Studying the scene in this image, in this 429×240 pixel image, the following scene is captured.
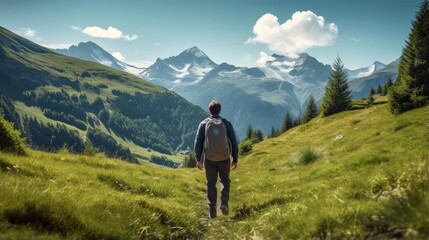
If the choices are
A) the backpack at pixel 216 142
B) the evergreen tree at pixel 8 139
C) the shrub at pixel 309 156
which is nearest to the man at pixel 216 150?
the backpack at pixel 216 142

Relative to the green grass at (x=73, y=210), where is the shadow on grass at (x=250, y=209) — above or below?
below

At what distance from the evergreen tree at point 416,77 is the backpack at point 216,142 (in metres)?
31.4

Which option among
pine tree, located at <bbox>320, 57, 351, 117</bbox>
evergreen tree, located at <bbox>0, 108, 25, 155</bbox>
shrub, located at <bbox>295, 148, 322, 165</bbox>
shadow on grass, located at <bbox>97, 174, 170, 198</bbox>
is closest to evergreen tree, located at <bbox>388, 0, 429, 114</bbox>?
shrub, located at <bbox>295, 148, 322, 165</bbox>

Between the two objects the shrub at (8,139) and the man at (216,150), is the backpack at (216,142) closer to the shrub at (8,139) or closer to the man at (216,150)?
the man at (216,150)

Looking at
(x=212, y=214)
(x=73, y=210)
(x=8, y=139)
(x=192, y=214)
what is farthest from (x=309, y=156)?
(x=73, y=210)

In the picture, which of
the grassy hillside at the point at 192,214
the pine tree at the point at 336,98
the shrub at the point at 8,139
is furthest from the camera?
the pine tree at the point at 336,98

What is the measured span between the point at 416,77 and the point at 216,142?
37.5 m

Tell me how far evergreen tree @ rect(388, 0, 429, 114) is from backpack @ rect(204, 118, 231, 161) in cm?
3139

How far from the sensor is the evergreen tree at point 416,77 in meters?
37.3

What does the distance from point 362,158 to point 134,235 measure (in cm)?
1213

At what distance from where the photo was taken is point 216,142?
1221 cm

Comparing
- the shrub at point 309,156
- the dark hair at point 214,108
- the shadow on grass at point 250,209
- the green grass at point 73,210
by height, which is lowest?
the shrub at point 309,156

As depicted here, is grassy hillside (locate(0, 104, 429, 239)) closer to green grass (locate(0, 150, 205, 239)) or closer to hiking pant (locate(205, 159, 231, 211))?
green grass (locate(0, 150, 205, 239))

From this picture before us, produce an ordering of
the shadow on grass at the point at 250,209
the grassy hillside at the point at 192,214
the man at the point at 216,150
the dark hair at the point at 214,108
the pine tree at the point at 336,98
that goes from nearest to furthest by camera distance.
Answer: the grassy hillside at the point at 192,214, the shadow on grass at the point at 250,209, the man at the point at 216,150, the dark hair at the point at 214,108, the pine tree at the point at 336,98
